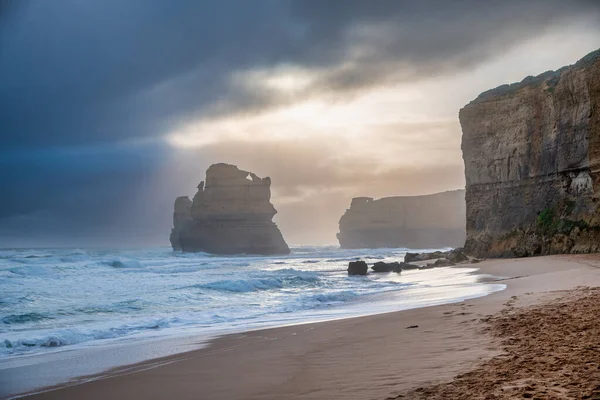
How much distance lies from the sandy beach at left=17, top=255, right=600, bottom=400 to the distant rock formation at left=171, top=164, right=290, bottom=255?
82.6 meters

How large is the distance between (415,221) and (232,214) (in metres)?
56.4

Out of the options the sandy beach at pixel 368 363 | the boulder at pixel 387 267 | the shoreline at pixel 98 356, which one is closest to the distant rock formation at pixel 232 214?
the boulder at pixel 387 267

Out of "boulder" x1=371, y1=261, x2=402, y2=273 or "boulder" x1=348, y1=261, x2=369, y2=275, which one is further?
"boulder" x1=371, y1=261, x2=402, y2=273

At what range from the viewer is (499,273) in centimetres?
1959

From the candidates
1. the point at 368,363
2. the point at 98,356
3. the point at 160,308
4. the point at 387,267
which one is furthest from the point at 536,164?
the point at 98,356

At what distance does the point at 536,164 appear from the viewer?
28.5m

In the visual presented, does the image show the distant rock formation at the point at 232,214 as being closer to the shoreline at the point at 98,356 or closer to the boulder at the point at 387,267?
the boulder at the point at 387,267

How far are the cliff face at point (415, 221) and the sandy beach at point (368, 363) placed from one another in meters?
123

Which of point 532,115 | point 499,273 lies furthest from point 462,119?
point 499,273

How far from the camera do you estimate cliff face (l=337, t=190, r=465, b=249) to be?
12888 centimetres

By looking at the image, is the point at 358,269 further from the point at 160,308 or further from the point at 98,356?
the point at 98,356

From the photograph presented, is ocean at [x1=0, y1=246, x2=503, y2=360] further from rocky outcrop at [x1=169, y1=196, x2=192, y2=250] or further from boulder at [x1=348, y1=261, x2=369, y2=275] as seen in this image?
rocky outcrop at [x1=169, y1=196, x2=192, y2=250]

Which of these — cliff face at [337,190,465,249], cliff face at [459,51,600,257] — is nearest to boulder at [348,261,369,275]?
cliff face at [459,51,600,257]

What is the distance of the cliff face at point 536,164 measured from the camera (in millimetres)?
23719
